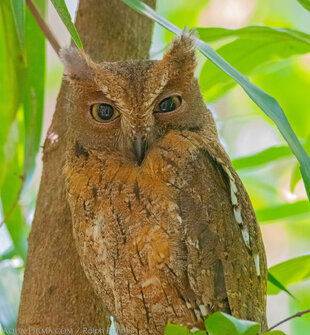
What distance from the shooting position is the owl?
197cm

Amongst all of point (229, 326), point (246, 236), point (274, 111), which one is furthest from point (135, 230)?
point (229, 326)

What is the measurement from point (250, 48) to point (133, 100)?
0.71 metres

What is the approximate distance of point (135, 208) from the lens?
6.56ft

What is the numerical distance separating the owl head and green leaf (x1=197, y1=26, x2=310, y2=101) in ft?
0.49

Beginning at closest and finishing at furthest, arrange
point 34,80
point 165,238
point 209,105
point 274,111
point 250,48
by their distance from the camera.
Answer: point 274,111, point 165,238, point 250,48, point 34,80, point 209,105

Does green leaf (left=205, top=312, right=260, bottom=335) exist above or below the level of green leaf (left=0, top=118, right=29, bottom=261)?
below

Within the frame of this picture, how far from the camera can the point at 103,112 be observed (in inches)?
84.7

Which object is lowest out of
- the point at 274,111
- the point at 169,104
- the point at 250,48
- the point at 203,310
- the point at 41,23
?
the point at 203,310

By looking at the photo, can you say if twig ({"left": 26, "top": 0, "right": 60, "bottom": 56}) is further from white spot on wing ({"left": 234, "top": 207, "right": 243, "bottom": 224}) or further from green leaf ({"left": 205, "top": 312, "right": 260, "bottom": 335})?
green leaf ({"left": 205, "top": 312, "right": 260, "bottom": 335})

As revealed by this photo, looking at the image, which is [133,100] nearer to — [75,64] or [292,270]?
[75,64]

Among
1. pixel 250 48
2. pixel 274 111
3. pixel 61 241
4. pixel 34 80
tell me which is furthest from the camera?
pixel 34 80

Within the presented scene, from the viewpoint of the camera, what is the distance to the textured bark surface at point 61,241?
221 cm

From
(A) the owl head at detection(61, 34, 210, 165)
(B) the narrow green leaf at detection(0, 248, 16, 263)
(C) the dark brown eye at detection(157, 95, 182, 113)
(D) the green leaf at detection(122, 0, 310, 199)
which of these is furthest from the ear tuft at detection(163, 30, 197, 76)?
(B) the narrow green leaf at detection(0, 248, 16, 263)

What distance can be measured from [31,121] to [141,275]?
41.5 inches
